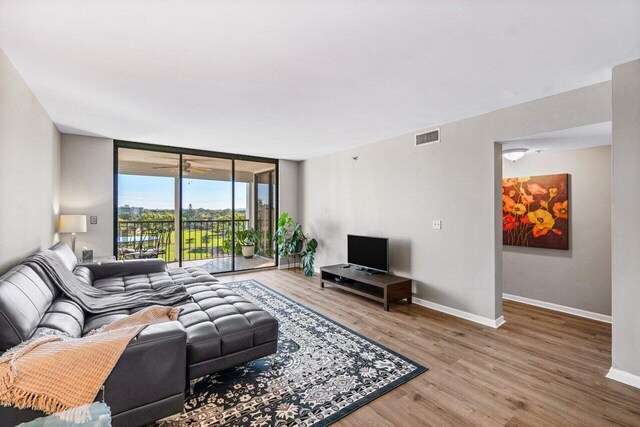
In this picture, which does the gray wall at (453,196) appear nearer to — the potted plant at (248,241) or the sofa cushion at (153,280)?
the potted plant at (248,241)

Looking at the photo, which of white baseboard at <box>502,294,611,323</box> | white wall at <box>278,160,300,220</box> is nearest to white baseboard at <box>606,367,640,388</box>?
white baseboard at <box>502,294,611,323</box>

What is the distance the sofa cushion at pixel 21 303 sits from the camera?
5.04 ft

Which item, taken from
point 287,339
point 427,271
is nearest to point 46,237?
point 287,339

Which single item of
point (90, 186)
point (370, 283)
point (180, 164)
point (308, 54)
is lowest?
point (370, 283)

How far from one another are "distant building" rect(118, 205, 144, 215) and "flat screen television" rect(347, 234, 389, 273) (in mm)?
3777

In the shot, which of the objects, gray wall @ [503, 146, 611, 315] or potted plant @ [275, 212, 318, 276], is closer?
gray wall @ [503, 146, 611, 315]

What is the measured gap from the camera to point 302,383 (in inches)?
87.4

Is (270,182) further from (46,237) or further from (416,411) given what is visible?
(416,411)

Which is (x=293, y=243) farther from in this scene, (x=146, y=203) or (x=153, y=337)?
(x=153, y=337)

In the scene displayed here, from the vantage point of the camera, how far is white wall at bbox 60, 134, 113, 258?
4.36 m

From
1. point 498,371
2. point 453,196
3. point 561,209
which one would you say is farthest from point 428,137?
point 498,371

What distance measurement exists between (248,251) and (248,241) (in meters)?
0.24

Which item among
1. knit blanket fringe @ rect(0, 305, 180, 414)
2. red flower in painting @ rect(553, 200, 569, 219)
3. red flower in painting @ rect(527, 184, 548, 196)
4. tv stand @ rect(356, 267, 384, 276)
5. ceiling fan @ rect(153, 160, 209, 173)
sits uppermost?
ceiling fan @ rect(153, 160, 209, 173)

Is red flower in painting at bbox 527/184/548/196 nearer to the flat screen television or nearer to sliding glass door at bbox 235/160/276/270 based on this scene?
the flat screen television
